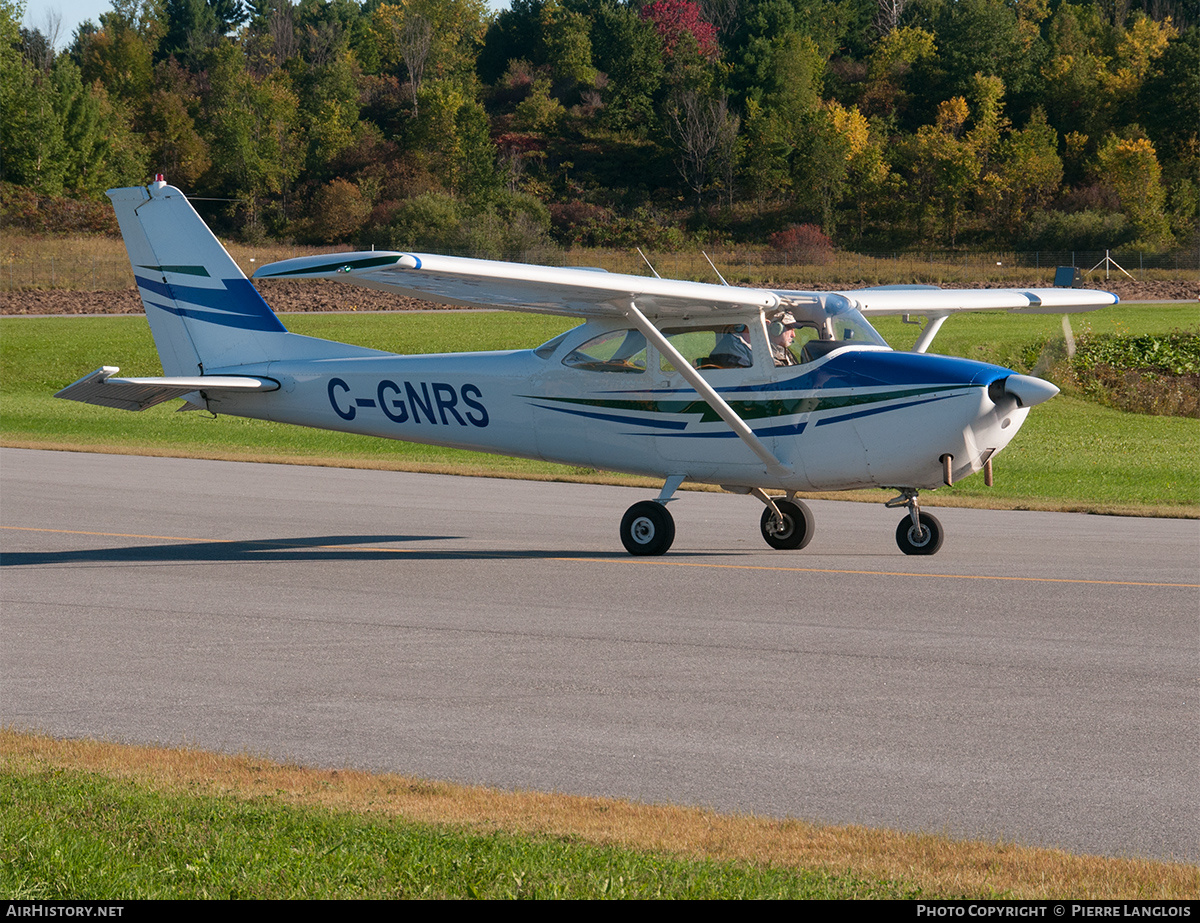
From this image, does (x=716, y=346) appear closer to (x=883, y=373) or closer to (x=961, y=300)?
(x=883, y=373)

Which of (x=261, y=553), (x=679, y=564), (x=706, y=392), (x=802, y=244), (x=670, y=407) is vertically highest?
(x=802, y=244)

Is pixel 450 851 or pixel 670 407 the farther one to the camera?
pixel 670 407

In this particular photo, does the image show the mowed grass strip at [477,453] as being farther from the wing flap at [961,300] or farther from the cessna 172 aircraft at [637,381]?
the cessna 172 aircraft at [637,381]

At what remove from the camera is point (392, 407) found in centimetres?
1399

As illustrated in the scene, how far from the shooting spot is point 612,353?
13242 millimetres

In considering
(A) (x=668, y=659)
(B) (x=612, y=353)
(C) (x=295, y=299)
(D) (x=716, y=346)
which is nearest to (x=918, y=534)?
(D) (x=716, y=346)

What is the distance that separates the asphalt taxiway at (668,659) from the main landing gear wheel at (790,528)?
0.20 metres

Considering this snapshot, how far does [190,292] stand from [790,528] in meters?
6.93

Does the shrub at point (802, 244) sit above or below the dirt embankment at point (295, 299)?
above

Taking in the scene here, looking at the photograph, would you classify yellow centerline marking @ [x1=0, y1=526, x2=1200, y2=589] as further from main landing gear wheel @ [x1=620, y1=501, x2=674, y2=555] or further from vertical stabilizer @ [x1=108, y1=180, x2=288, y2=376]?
vertical stabilizer @ [x1=108, y1=180, x2=288, y2=376]

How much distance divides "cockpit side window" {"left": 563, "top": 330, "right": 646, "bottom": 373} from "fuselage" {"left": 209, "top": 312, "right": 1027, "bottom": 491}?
0.01m

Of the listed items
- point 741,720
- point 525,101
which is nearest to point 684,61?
point 525,101

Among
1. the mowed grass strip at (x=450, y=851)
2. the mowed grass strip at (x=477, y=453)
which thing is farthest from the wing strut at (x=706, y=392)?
the mowed grass strip at (x=450, y=851)

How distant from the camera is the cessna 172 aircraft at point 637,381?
11750 mm
